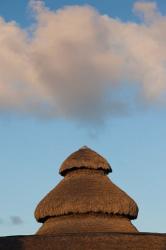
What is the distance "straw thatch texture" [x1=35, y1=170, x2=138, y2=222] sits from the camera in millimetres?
30141

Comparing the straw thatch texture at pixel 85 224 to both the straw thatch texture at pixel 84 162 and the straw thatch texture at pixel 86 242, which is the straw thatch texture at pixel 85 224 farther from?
the straw thatch texture at pixel 86 242

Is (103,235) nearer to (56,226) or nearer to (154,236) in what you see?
(154,236)

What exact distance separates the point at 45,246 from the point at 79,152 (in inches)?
505

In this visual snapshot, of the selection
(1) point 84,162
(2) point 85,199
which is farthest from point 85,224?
(1) point 84,162

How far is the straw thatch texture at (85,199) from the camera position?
30.1 metres

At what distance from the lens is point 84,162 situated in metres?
33.3

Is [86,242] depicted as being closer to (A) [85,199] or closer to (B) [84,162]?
(A) [85,199]

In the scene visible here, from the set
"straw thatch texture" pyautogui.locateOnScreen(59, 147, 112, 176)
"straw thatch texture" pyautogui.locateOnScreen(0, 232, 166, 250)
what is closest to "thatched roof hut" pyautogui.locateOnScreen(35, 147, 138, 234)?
"straw thatch texture" pyautogui.locateOnScreen(59, 147, 112, 176)

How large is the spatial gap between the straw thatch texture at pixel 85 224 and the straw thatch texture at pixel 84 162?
3.71 m

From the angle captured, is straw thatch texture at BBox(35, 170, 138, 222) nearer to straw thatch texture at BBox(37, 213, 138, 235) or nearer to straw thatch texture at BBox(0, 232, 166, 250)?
straw thatch texture at BBox(37, 213, 138, 235)

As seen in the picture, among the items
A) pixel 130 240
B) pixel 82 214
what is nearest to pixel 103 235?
pixel 130 240

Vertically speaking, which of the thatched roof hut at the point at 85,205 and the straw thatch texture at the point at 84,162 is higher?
the straw thatch texture at the point at 84,162

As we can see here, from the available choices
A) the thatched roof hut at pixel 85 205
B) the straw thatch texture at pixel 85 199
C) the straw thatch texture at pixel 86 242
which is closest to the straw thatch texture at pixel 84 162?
the thatched roof hut at pixel 85 205

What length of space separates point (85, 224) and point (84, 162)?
16.4ft
